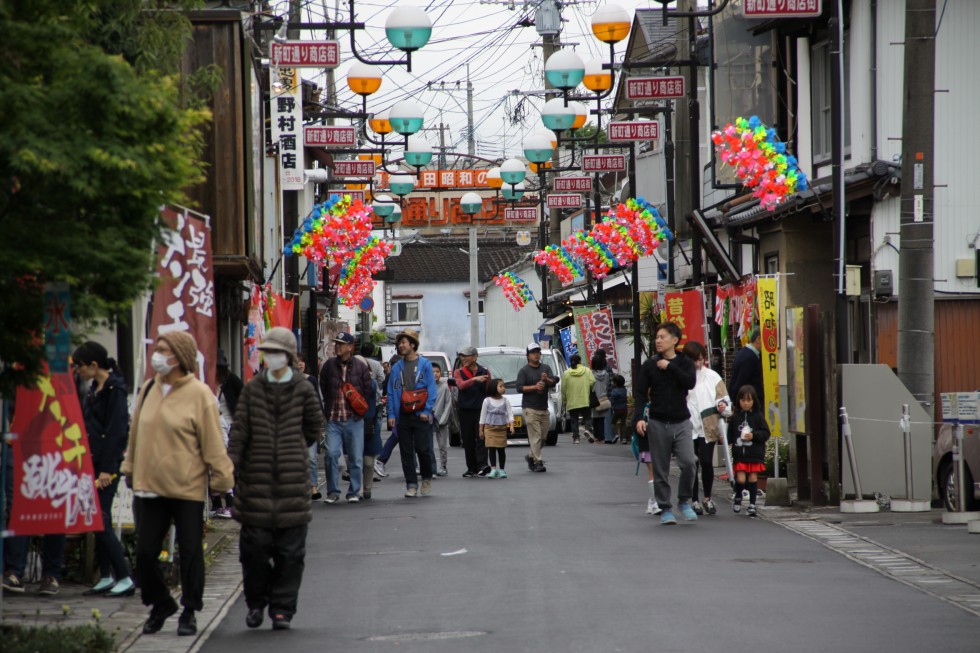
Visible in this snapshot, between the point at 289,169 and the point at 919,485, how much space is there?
16.0 metres

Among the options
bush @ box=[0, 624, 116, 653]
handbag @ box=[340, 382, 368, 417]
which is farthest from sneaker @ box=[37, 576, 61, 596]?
handbag @ box=[340, 382, 368, 417]

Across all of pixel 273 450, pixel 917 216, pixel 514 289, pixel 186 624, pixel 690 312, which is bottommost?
pixel 186 624

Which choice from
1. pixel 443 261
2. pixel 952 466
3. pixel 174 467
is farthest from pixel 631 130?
pixel 443 261

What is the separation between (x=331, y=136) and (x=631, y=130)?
5.63 meters

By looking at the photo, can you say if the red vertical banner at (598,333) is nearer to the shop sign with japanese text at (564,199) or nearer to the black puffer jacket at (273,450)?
the shop sign with japanese text at (564,199)

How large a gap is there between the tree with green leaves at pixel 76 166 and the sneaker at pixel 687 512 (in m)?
8.55

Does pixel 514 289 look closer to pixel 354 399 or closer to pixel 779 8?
pixel 779 8

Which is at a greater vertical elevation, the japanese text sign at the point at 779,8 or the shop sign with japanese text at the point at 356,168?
the japanese text sign at the point at 779,8

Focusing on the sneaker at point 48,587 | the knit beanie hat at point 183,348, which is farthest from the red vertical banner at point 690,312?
the knit beanie hat at point 183,348

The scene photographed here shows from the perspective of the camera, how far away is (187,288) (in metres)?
11.6

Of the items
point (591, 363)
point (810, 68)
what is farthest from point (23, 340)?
point (591, 363)

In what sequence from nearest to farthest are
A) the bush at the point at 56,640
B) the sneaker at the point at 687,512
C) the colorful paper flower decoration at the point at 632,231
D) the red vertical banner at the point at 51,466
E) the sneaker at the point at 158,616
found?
the bush at the point at 56,640
the sneaker at the point at 158,616
the red vertical banner at the point at 51,466
the sneaker at the point at 687,512
the colorful paper flower decoration at the point at 632,231

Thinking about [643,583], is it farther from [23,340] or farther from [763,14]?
[763,14]

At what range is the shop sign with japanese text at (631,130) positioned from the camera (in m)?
27.4
